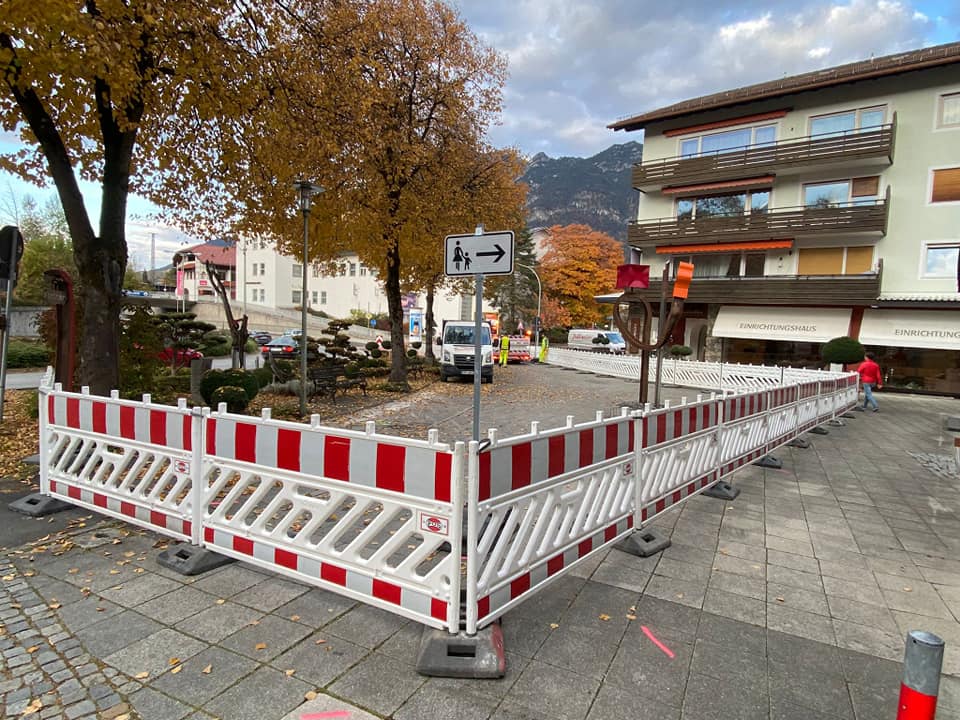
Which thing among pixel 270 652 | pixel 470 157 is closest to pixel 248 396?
pixel 270 652

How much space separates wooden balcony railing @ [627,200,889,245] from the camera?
2270cm

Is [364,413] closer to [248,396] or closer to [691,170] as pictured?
[248,396]

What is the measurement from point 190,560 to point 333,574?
4.21ft

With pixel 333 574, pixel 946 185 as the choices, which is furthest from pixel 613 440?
pixel 946 185

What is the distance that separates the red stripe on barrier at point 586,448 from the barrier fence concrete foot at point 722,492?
9.82ft

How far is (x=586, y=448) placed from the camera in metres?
3.83

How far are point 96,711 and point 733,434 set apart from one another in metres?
6.59

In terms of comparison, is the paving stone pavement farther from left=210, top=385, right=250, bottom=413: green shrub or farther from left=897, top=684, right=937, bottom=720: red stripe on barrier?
left=210, top=385, right=250, bottom=413: green shrub

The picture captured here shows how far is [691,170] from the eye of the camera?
89.7 feet

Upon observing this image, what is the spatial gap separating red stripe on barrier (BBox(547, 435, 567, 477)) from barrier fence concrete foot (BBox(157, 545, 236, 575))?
8.41 feet

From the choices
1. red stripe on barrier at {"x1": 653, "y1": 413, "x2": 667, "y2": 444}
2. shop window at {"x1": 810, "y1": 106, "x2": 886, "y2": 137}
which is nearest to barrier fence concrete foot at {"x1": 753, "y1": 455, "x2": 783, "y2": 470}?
red stripe on barrier at {"x1": 653, "y1": 413, "x2": 667, "y2": 444}

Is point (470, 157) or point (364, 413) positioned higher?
point (470, 157)

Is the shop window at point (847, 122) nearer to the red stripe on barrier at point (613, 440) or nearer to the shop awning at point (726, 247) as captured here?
the shop awning at point (726, 247)

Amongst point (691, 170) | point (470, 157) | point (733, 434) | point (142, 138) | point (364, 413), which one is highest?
point (691, 170)
